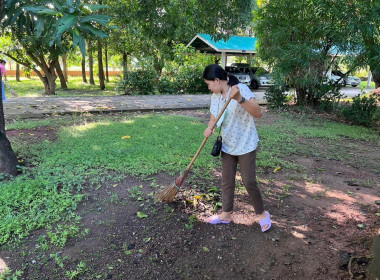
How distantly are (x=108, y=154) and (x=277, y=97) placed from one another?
7.17 metres

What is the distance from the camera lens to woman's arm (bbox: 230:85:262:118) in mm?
2521

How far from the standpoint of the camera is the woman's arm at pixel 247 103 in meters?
2.52

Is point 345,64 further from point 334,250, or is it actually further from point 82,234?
point 82,234

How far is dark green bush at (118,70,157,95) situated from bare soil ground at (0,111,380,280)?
9.83m

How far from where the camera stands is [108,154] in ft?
16.2

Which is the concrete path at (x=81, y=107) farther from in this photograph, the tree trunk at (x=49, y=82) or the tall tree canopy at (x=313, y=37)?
the tree trunk at (x=49, y=82)

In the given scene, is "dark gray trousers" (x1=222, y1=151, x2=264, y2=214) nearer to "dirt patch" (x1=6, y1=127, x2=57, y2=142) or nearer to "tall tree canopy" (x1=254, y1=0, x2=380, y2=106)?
"dirt patch" (x1=6, y1=127, x2=57, y2=142)

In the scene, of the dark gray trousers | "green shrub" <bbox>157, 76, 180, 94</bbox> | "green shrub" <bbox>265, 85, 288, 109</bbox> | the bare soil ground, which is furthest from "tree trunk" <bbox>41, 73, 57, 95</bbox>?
the dark gray trousers

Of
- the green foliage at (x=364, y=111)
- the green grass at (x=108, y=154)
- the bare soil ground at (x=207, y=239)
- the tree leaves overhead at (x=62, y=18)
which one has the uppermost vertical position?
the tree leaves overhead at (x=62, y=18)

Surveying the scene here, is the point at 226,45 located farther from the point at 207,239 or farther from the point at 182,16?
the point at 207,239

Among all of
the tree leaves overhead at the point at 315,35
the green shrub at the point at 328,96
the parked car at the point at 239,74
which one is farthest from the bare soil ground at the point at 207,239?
the parked car at the point at 239,74

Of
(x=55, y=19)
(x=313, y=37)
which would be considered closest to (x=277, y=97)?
(x=313, y=37)

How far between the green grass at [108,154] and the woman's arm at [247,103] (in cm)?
184

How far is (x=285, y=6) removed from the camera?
9008mm
